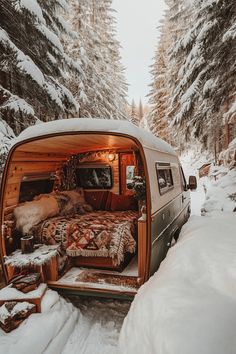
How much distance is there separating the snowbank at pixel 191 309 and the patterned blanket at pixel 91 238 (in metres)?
1.49

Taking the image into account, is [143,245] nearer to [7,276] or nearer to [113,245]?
[113,245]

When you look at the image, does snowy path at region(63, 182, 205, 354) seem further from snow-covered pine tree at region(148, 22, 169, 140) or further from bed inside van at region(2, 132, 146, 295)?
snow-covered pine tree at region(148, 22, 169, 140)

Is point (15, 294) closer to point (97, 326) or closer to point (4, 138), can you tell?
point (97, 326)

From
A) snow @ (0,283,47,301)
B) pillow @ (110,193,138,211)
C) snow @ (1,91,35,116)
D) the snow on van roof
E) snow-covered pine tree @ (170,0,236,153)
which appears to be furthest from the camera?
snow-covered pine tree @ (170,0,236,153)

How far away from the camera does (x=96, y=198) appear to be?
7.40m

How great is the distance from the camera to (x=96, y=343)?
10.4 feet

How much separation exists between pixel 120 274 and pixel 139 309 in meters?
1.83

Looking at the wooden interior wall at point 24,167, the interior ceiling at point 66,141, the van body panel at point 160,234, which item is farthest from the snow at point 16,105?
the van body panel at point 160,234

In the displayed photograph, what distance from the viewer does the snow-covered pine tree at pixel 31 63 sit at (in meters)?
6.87

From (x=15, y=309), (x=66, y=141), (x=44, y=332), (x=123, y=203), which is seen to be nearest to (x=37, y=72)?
(x=66, y=141)

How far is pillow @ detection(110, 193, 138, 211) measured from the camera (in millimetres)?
6938

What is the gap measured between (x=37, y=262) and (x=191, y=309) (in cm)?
258

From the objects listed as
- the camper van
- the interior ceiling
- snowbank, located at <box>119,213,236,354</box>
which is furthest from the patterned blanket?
the interior ceiling

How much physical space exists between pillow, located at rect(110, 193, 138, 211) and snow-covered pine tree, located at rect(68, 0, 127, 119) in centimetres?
589
